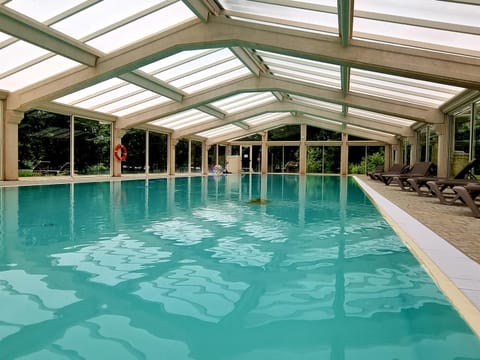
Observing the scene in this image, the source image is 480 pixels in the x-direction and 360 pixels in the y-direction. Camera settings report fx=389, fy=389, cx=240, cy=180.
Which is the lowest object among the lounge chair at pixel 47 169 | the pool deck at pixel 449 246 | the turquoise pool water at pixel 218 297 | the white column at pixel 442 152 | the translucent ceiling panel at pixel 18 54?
the turquoise pool water at pixel 218 297

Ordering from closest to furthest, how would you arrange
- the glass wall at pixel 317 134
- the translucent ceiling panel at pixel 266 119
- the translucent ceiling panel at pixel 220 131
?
the translucent ceiling panel at pixel 266 119, the translucent ceiling panel at pixel 220 131, the glass wall at pixel 317 134

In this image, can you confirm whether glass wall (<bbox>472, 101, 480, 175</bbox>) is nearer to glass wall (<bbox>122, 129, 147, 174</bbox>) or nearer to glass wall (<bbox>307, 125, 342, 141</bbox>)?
glass wall (<bbox>122, 129, 147, 174</bbox>)

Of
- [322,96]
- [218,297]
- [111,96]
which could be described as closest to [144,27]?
[111,96]

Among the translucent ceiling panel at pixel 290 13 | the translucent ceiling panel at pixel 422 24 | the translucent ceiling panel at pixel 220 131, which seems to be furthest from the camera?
the translucent ceiling panel at pixel 220 131

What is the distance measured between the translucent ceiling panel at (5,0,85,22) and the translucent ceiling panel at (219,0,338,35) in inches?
130

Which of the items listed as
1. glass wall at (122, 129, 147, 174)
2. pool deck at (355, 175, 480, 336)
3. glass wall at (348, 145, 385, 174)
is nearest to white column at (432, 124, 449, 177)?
pool deck at (355, 175, 480, 336)

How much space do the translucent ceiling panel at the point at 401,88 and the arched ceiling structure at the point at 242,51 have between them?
0.05m

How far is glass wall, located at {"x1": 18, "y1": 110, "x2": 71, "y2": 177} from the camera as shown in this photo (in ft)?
47.5

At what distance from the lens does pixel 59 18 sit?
8375 millimetres

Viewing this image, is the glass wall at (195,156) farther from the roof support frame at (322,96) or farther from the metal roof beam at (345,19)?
the metal roof beam at (345,19)

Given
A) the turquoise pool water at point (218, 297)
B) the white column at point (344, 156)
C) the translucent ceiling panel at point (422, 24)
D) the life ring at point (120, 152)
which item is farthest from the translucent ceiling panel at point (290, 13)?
the white column at point (344, 156)

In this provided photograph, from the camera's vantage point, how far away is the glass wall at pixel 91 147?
55.0 ft

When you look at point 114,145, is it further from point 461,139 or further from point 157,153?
point 461,139

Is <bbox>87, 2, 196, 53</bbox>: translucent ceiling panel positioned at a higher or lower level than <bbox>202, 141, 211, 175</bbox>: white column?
higher
